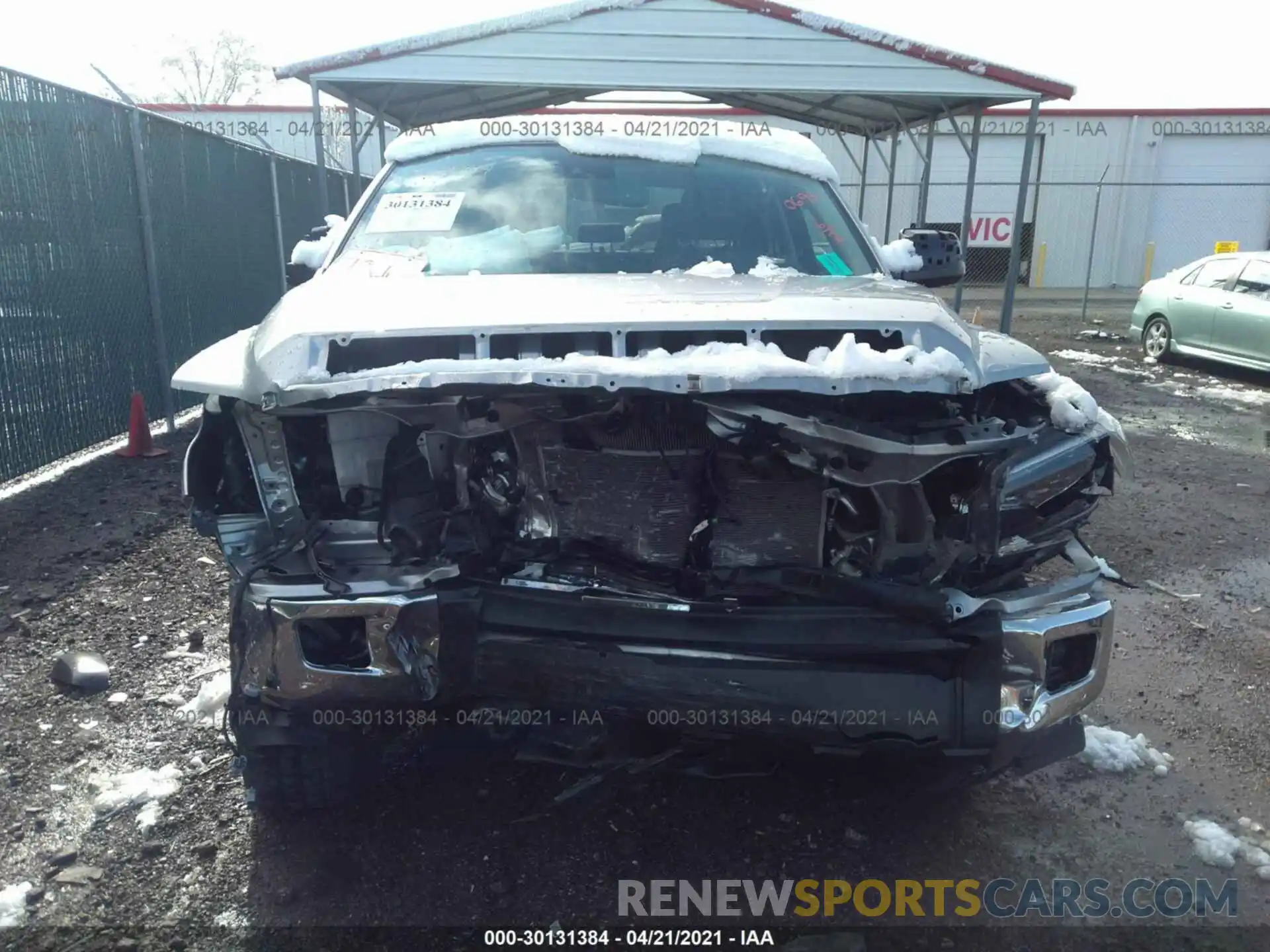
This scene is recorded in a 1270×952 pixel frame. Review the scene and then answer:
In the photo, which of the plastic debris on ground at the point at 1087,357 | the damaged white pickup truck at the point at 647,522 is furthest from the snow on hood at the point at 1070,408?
the plastic debris on ground at the point at 1087,357

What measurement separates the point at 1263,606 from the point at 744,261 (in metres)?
2.93

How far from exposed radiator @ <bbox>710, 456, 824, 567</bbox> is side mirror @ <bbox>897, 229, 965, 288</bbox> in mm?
1746

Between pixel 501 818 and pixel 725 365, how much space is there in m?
1.44

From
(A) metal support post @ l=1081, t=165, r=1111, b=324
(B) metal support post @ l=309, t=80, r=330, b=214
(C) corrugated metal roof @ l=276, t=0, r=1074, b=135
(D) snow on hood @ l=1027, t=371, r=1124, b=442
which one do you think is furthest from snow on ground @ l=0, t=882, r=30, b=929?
(A) metal support post @ l=1081, t=165, r=1111, b=324

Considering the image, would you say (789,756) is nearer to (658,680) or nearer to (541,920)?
(658,680)

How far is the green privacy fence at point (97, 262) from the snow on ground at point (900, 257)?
4.62m

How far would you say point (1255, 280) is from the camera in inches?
406

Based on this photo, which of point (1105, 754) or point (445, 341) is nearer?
point (445, 341)

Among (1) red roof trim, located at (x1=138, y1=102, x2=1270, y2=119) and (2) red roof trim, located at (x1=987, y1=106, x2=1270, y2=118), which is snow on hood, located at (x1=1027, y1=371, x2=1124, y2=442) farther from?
(2) red roof trim, located at (x1=987, y1=106, x2=1270, y2=118)

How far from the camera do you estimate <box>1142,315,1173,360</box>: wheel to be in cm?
1165

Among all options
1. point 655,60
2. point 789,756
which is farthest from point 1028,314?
point 789,756

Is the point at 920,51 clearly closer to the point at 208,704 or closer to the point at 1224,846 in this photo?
the point at 1224,846

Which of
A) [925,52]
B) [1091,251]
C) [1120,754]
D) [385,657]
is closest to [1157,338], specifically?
[1091,251]

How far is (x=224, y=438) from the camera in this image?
241cm
